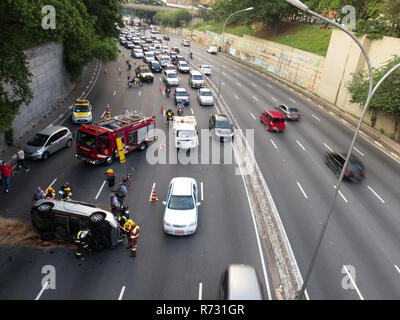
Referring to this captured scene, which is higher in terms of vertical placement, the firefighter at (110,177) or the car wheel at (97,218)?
the car wheel at (97,218)

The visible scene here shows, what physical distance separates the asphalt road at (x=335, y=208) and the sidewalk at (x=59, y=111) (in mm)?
17847

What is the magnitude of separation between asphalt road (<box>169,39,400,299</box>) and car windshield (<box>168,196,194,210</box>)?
17.1ft

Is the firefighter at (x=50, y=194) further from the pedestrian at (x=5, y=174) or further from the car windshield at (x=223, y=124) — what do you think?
the car windshield at (x=223, y=124)

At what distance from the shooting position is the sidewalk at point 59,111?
21.2m

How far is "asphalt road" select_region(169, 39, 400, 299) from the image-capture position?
1302 centimetres

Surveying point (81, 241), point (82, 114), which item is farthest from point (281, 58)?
point (81, 241)

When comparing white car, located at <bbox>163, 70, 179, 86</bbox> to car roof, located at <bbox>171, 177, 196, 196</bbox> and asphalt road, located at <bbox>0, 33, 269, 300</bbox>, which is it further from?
car roof, located at <bbox>171, 177, 196, 196</bbox>

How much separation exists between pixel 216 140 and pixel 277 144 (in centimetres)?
534

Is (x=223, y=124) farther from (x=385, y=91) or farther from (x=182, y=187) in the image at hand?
(x=385, y=91)

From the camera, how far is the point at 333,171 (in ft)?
72.5

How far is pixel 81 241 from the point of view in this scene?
12.8m

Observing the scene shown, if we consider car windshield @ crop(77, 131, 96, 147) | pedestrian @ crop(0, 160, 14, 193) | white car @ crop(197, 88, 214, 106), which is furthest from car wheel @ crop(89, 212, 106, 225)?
white car @ crop(197, 88, 214, 106)

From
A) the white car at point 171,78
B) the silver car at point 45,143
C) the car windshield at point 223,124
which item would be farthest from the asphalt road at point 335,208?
Result: the silver car at point 45,143

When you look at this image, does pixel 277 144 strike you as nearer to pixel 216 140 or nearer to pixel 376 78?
pixel 216 140
